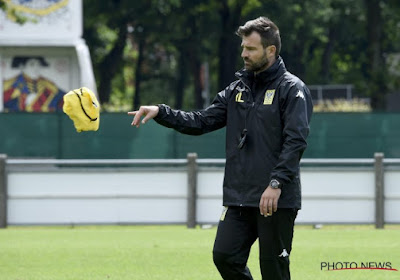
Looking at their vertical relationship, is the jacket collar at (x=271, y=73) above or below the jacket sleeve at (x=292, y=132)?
above

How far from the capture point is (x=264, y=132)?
685 cm

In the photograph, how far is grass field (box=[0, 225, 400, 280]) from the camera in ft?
35.5

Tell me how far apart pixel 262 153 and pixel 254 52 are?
2.15 feet

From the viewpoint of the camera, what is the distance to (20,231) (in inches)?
688

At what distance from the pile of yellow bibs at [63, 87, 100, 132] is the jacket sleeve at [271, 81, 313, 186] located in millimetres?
1425

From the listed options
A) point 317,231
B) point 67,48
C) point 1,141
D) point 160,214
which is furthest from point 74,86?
point 317,231

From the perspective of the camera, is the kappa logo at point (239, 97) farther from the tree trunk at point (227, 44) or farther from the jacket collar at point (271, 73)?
the tree trunk at point (227, 44)

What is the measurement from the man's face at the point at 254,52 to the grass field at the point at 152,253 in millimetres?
3982

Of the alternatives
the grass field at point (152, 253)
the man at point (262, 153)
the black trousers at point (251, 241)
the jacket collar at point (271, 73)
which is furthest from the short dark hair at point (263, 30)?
the grass field at point (152, 253)

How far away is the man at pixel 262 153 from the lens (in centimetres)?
673

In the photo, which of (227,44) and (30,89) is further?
(227,44)

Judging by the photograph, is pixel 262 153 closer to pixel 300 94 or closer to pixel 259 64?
pixel 300 94

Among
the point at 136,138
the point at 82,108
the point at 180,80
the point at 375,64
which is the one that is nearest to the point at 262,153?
the point at 82,108

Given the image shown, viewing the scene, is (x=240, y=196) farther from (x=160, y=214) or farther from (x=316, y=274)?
(x=160, y=214)
